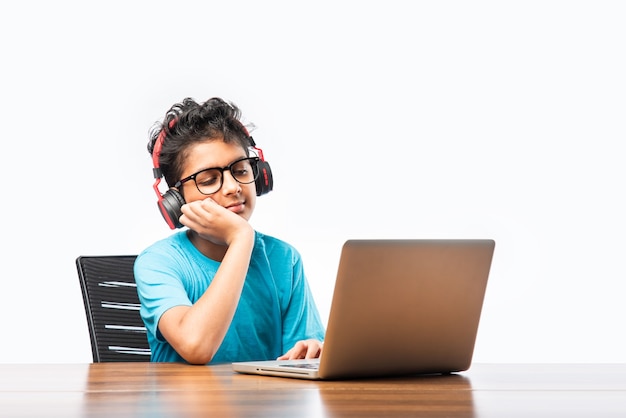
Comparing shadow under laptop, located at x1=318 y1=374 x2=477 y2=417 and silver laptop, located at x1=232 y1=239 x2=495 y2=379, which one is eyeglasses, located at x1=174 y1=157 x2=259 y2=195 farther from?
shadow under laptop, located at x1=318 y1=374 x2=477 y2=417

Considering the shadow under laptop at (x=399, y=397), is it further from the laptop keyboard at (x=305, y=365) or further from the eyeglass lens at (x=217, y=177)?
the eyeglass lens at (x=217, y=177)

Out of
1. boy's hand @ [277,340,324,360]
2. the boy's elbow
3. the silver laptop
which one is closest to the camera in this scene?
the silver laptop

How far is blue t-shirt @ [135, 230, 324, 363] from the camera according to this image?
1.79 m

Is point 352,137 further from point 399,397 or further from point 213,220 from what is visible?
point 399,397

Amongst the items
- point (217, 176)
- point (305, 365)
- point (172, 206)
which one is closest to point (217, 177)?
point (217, 176)

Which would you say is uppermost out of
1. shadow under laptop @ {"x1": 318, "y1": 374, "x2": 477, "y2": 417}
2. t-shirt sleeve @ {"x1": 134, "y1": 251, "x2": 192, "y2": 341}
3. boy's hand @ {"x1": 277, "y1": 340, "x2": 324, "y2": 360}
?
shadow under laptop @ {"x1": 318, "y1": 374, "x2": 477, "y2": 417}

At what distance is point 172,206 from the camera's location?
1.85m

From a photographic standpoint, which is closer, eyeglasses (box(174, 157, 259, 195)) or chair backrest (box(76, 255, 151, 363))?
eyeglasses (box(174, 157, 259, 195))

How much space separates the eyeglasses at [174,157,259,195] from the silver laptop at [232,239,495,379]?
648 mm

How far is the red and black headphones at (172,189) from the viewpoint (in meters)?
1.85

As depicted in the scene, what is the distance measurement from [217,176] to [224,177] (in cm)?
2

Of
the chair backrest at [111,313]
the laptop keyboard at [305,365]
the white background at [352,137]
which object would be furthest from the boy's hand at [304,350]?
the white background at [352,137]

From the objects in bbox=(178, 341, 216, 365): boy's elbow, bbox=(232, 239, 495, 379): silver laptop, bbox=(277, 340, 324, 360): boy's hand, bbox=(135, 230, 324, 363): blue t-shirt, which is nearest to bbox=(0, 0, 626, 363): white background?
bbox=(135, 230, 324, 363): blue t-shirt

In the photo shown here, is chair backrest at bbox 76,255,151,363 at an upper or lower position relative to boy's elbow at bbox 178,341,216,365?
lower
